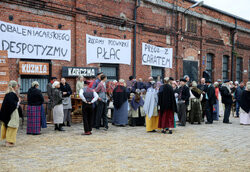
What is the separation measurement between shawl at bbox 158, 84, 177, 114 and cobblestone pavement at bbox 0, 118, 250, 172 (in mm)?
884

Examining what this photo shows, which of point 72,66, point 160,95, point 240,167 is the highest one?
point 72,66

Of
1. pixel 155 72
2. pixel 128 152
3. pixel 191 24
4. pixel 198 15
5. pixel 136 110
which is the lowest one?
pixel 128 152

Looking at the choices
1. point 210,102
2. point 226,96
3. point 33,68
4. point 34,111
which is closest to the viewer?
point 34,111

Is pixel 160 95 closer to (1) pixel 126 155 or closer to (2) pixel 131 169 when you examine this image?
(1) pixel 126 155

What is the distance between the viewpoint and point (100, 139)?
26.8ft

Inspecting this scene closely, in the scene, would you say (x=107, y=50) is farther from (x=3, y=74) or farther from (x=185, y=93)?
(x=3, y=74)

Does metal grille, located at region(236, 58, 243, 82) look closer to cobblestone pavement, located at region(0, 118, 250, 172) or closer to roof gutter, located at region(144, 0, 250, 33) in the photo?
roof gutter, located at region(144, 0, 250, 33)

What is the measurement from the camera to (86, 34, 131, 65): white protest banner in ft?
45.9

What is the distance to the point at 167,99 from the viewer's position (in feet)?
30.6

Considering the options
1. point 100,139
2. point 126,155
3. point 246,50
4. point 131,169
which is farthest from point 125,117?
point 246,50

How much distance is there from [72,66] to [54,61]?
935 mm

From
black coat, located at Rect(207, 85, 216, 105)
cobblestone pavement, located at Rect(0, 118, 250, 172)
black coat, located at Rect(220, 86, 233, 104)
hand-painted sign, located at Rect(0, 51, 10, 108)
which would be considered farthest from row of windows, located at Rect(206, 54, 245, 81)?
→ hand-painted sign, located at Rect(0, 51, 10, 108)

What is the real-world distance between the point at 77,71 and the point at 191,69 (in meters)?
9.83

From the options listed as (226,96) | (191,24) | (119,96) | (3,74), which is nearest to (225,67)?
(191,24)
